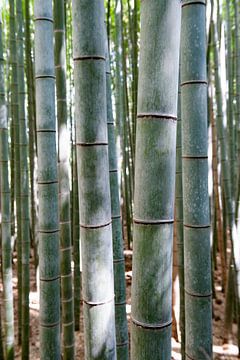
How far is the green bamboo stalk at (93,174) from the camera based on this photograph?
86 cm

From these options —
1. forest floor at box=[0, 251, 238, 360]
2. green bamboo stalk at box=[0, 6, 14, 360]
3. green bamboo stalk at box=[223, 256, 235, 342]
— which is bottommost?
forest floor at box=[0, 251, 238, 360]

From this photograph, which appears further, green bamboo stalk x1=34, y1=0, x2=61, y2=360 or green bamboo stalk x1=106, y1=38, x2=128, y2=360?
green bamboo stalk x1=34, y1=0, x2=61, y2=360

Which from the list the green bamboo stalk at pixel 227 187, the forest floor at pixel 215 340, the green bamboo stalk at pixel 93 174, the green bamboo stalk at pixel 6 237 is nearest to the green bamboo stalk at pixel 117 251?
the green bamboo stalk at pixel 93 174

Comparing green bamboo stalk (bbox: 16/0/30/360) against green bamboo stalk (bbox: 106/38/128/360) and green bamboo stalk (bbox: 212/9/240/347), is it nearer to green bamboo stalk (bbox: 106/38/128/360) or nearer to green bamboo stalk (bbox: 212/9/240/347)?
green bamboo stalk (bbox: 106/38/128/360)

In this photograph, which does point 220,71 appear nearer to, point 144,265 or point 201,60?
point 201,60

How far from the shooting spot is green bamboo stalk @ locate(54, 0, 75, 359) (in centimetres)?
183

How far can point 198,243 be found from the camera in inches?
47.9

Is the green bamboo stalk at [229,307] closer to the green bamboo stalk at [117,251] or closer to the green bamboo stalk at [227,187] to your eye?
the green bamboo stalk at [227,187]

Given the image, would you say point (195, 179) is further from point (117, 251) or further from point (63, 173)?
point (63, 173)

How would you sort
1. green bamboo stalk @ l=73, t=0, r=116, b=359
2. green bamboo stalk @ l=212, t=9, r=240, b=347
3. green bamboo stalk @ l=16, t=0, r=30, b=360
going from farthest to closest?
1. green bamboo stalk @ l=16, t=0, r=30, b=360
2. green bamboo stalk @ l=212, t=9, r=240, b=347
3. green bamboo stalk @ l=73, t=0, r=116, b=359

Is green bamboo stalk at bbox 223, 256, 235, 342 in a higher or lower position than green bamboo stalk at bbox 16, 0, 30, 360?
lower

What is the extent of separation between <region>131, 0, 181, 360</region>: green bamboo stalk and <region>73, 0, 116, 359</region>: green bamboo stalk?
0.55 feet

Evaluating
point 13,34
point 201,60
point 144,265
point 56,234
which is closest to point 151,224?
point 144,265

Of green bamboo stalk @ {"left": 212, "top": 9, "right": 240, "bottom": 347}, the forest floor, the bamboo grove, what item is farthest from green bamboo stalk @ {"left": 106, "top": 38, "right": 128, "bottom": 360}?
the forest floor
